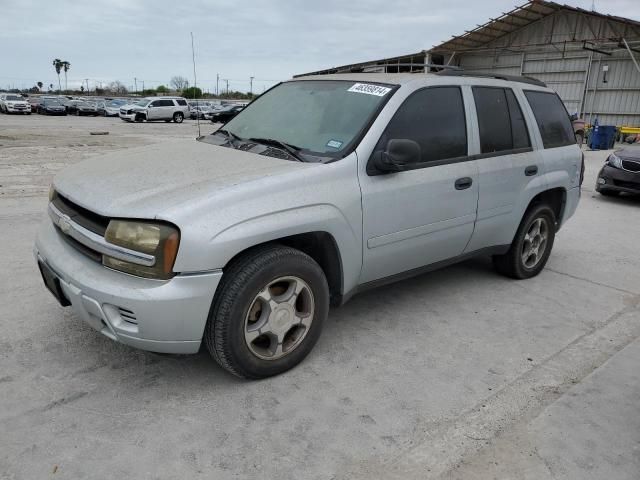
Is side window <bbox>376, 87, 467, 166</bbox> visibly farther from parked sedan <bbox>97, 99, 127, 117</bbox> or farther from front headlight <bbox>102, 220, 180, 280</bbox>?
parked sedan <bbox>97, 99, 127, 117</bbox>

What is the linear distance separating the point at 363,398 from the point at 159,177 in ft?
5.53

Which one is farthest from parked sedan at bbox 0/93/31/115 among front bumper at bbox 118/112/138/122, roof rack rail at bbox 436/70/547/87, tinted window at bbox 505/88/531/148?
tinted window at bbox 505/88/531/148

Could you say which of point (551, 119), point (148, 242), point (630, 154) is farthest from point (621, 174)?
point (148, 242)

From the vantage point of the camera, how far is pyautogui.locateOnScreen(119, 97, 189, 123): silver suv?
33.1 metres

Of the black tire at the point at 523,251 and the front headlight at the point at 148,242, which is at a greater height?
the front headlight at the point at 148,242

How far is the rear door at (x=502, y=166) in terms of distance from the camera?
404 cm

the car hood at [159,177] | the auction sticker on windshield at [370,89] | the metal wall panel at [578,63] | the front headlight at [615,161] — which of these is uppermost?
the metal wall panel at [578,63]

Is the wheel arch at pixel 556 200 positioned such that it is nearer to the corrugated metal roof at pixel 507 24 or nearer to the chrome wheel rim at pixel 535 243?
the chrome wheel rim at pixel 535 243

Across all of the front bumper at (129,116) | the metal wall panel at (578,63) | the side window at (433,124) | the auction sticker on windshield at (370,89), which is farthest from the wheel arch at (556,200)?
the front bumper at (129,116)

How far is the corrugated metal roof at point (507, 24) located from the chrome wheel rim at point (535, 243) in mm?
23259

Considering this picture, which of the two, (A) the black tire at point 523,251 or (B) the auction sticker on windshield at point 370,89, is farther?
(A) the black tire at point 523,251

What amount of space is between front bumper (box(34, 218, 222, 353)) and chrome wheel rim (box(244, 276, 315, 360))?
306mm

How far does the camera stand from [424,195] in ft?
11.6

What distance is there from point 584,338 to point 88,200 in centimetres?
340
